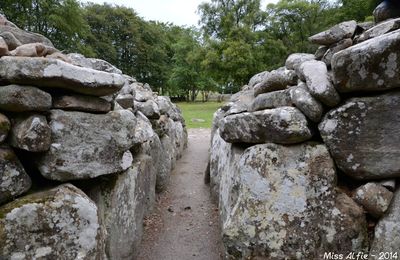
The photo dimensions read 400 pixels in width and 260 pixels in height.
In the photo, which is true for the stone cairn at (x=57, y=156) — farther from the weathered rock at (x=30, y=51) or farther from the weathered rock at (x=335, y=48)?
the weathered rock at (x=335, y=48)

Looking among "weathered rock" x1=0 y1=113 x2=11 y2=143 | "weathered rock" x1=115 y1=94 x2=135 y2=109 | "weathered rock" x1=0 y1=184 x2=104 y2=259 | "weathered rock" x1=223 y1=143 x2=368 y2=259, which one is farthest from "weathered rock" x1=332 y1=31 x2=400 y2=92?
"weathered rock" x1=0 y1=113 x2=11 y2=143

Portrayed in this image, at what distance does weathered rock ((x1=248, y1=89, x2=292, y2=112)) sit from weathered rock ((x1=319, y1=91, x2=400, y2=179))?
81cm

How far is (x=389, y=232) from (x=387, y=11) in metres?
3.74

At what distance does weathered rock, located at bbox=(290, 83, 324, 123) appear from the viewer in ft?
14.2

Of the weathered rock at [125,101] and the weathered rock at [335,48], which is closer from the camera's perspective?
the weathered rock at [335,48]

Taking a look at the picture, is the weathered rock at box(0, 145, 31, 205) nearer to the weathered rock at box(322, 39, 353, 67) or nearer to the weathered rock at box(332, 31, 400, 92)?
the weathered rock at box(332, 31, 400, 92)

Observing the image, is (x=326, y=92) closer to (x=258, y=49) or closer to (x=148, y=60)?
(x=258, y=49)

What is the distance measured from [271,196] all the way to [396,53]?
2556 millimetres

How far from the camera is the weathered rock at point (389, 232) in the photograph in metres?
3.85

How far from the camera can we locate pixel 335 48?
466 centimetres

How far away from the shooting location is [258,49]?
34844mm

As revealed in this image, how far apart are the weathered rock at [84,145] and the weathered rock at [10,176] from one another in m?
0.27

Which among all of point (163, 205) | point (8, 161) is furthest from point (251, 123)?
point (163, 205)

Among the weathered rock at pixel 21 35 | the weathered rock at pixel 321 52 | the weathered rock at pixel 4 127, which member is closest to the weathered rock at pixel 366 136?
the weathered rock at pixel 321 52
